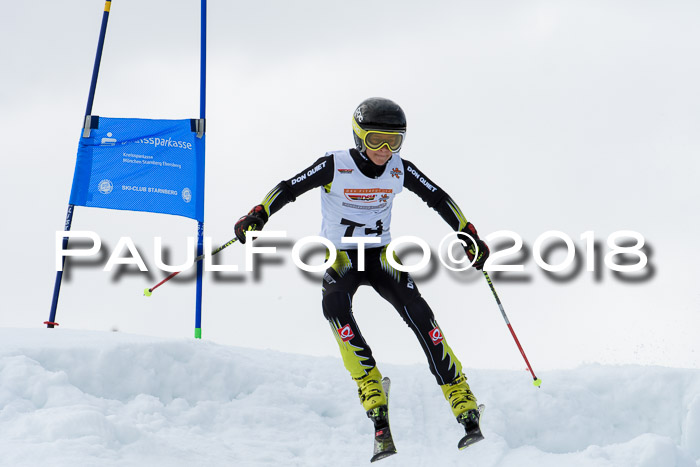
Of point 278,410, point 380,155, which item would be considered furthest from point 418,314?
point 278,410

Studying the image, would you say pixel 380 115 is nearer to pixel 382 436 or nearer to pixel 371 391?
pixel 371 391

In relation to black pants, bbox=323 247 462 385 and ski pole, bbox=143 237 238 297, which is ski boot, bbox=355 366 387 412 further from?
ski pole, bbox=143 237 238 297

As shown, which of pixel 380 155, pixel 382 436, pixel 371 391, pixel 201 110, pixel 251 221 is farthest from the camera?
pixel 201 110

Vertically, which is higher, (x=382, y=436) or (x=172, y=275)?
(x=172, y=275)

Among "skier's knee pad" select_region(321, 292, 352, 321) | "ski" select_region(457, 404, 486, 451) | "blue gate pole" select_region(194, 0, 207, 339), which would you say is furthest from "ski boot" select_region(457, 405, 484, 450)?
"blue gate pole" select_region(194, 0, 207, 339)

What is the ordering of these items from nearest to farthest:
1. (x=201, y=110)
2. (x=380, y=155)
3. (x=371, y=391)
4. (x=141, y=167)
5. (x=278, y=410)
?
(x=371, y=391), (x=380, y=155), (x=278, y=410), (x=141, y=167), (x=201, y=110)

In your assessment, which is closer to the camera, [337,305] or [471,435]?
[471,435]

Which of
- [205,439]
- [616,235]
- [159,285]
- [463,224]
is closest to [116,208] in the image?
[159,285]

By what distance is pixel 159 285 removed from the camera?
638cm

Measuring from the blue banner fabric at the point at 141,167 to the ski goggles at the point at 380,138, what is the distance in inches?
162

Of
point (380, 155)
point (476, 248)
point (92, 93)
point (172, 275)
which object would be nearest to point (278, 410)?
point (172, 275)

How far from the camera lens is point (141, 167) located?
356 inches

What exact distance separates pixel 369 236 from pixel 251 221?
3.32ft

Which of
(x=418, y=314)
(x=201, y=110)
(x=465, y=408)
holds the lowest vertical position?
(x=465, y=408)
